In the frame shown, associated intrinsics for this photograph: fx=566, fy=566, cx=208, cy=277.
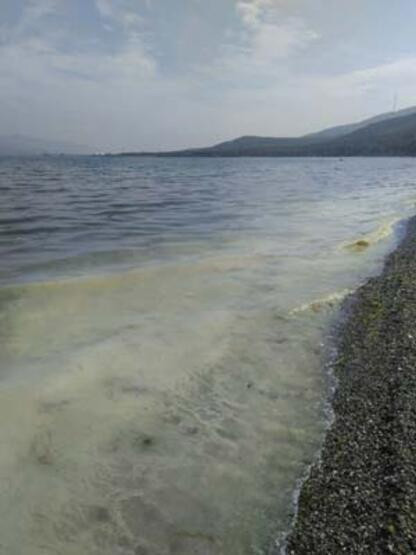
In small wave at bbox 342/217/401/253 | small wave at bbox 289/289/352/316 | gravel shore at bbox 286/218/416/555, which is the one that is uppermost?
gravel shore at bbox 286/218/416/555

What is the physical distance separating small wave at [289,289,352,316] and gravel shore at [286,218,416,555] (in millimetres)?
1856

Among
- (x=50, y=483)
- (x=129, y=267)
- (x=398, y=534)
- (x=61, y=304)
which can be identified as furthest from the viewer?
(x=129, y=267)

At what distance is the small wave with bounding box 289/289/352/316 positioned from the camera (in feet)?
39.4

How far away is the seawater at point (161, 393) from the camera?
5434 mm

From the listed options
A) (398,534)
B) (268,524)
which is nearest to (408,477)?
(398,534)

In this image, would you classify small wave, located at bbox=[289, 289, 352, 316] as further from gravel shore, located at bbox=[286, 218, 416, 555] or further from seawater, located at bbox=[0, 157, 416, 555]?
gravel shore, located at bbox=[286, 218, 416, 555]

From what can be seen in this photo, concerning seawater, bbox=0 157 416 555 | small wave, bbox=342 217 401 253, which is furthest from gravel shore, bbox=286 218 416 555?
small wave, bbox=342 217 401 253

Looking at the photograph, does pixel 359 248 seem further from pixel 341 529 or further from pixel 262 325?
pixel 341 529

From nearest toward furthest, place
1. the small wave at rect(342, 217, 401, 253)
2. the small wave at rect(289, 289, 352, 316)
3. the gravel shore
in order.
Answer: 1. the gravel shore
2. the small wave at rect(289, 289, 352, 316)
3. the small wave at rect(342, 217, 401, 253)

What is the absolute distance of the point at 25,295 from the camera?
1389cm

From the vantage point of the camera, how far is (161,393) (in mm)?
8117

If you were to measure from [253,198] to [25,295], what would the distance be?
32.2m

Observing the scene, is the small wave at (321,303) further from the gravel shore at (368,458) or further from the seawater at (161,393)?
the gravel shore at (368,458)

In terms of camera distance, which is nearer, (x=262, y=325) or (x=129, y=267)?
(x=262, y=325)
